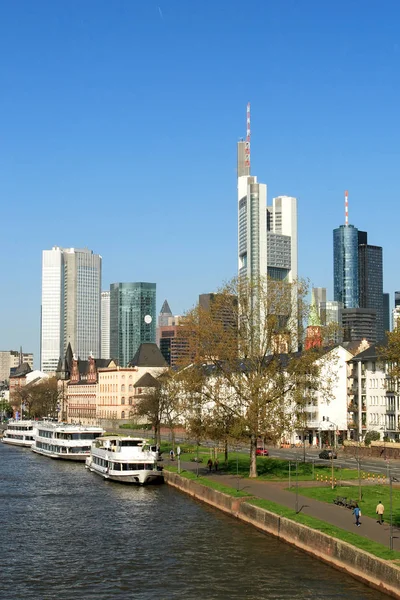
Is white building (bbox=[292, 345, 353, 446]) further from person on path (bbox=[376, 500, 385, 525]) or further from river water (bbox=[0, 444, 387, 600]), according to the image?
person on path (bbox=[376, 500, 385, 525])

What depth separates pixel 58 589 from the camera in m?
49.2

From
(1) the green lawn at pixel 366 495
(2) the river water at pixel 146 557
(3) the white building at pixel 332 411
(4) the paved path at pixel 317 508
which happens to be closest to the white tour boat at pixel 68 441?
(3) the white building at pixel 332 411

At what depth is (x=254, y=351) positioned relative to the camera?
91.4m

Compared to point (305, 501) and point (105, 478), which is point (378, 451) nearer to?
point (105, 478)

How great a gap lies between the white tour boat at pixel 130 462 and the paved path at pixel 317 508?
9.40 m

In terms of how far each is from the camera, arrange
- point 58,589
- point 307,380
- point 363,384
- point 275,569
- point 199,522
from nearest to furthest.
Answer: point 58,589, point 275,569, point 199,522, point 307,380, point 363,384

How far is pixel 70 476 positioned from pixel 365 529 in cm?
6646

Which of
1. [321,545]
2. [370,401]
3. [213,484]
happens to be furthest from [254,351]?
[370,401]

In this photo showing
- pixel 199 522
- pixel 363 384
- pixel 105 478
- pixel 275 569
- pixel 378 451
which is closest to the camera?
pixel 275 569

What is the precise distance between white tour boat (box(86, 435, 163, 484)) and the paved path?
940 cm

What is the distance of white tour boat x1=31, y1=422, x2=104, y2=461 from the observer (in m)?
147

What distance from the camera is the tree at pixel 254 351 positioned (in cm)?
8775

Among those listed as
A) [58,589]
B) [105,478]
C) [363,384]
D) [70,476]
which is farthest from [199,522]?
[363,384]

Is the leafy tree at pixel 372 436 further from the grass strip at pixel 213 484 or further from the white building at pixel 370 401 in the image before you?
the grass strip at pixel 213 484
